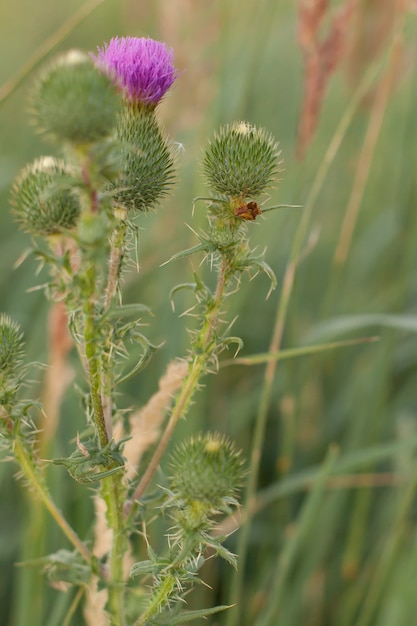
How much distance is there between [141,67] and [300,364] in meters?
1.63

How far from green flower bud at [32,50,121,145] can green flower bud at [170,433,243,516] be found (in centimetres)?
61

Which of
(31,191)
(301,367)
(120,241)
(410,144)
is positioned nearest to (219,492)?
(120,241)

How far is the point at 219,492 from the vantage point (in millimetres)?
1345

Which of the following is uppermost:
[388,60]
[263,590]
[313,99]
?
[388,60]

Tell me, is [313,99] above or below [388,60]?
below

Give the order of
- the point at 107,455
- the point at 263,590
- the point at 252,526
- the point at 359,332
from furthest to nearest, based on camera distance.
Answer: the point at 359,332, the point at 252,526, the point at 263,590, the point at 107,455

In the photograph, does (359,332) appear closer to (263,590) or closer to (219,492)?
(263,590)

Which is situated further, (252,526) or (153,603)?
(252,526)

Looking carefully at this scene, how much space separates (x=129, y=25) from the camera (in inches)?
208

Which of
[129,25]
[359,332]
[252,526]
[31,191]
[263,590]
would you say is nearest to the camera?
[31,191]

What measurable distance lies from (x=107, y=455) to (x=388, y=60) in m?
1.91

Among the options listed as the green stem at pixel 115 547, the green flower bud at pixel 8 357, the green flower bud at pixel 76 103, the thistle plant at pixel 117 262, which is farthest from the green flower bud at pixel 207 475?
the green flower bud at pixel 76 103

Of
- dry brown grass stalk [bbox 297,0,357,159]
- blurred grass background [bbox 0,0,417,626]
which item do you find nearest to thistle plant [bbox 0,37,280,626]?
blurred grass background [bbox 0,0,417,626]

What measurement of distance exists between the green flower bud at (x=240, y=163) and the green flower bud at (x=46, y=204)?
0.28m
